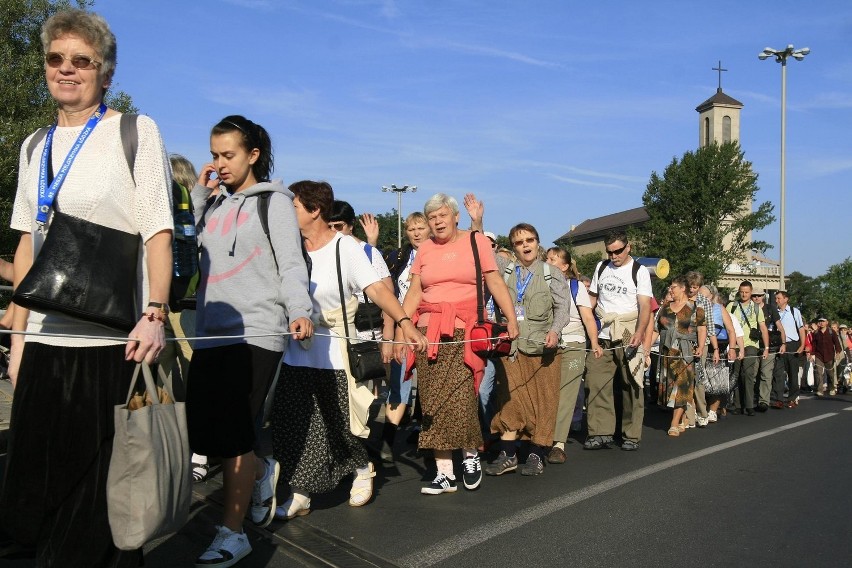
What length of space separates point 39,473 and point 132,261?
2.35ft

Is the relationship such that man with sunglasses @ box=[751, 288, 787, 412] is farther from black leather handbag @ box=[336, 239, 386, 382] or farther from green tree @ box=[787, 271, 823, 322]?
green tree @ box=[787, 271, 823, 322]

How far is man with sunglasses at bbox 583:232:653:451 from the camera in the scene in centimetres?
895

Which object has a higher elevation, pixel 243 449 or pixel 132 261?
pixel 132 261

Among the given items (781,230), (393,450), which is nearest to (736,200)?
(781,230)

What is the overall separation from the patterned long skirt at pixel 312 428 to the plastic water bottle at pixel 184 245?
1.98m

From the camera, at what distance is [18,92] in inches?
884

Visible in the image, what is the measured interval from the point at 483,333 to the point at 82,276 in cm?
376

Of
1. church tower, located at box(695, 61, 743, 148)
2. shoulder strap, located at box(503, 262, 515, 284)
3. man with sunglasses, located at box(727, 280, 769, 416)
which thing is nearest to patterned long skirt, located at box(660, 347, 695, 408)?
man with sunglasses, located at box(727, 280, 769, 416)

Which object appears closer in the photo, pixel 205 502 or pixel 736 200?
pixel 205 502

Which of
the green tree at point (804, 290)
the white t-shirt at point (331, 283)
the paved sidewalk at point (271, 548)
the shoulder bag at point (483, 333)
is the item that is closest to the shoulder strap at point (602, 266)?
the shoulder bag at point (483, 333)

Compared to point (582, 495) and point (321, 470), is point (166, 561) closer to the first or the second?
point (321, 470)

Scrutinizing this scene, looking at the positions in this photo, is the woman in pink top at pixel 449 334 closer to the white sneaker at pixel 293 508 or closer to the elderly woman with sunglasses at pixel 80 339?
the white sneaker at pixel 293 508

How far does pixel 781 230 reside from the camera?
115 ft

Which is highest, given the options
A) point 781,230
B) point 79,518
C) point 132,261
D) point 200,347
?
point 781,230
